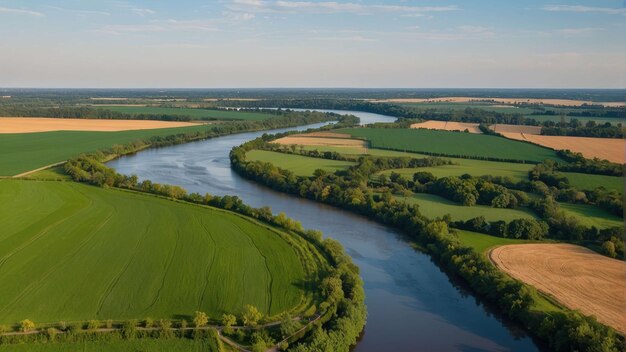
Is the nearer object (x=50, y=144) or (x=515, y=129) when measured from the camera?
(x=50, y=144)

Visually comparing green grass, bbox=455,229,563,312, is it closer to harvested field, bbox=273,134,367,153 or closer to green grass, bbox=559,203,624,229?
green grass, bbox=559,203,624,229

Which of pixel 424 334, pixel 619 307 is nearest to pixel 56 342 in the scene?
pixel 424 334

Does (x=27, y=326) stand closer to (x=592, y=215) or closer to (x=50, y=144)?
(x=592, y=215)

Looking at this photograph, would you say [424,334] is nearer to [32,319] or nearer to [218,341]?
[218,341]

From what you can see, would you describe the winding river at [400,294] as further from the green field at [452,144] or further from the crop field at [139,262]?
the green field at [452,144]

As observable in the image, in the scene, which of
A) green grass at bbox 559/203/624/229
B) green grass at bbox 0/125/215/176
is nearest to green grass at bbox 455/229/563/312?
green grass at bbox 559/203/624/229

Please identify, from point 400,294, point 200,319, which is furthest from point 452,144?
point 200,319
